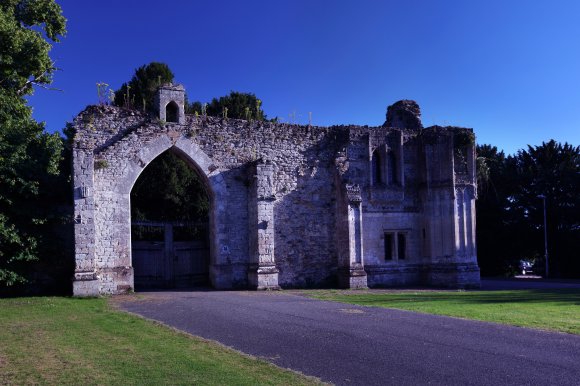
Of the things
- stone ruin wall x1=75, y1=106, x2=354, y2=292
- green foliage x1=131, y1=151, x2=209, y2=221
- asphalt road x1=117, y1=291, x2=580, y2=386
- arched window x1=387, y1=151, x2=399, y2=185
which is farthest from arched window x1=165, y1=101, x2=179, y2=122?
green foliage x1=131, y1=151, x2=209, y2=221

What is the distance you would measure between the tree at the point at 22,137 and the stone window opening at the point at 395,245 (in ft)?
44.7

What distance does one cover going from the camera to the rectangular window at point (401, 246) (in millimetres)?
24766

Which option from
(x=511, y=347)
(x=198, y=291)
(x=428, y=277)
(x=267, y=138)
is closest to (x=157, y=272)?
(x=198, y=291)

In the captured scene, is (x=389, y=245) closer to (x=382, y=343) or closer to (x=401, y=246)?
(x=401, y=246)

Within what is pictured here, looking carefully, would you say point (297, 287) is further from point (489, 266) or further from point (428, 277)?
point (489, 266)

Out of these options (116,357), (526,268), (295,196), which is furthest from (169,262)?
(526,268)

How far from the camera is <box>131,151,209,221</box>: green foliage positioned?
1252 inches

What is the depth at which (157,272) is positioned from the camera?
22359mm

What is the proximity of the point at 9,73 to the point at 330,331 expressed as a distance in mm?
16053

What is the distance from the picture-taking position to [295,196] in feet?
75.3

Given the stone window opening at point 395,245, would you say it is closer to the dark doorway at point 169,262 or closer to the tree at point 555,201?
the dark doorway at point 169,262

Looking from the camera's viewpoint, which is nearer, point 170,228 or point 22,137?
point 22,137

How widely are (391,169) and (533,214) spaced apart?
2016cm

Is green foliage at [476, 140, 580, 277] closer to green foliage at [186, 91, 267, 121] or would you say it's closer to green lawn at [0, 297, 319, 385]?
green foliage at [186, 91, 267, 121]
